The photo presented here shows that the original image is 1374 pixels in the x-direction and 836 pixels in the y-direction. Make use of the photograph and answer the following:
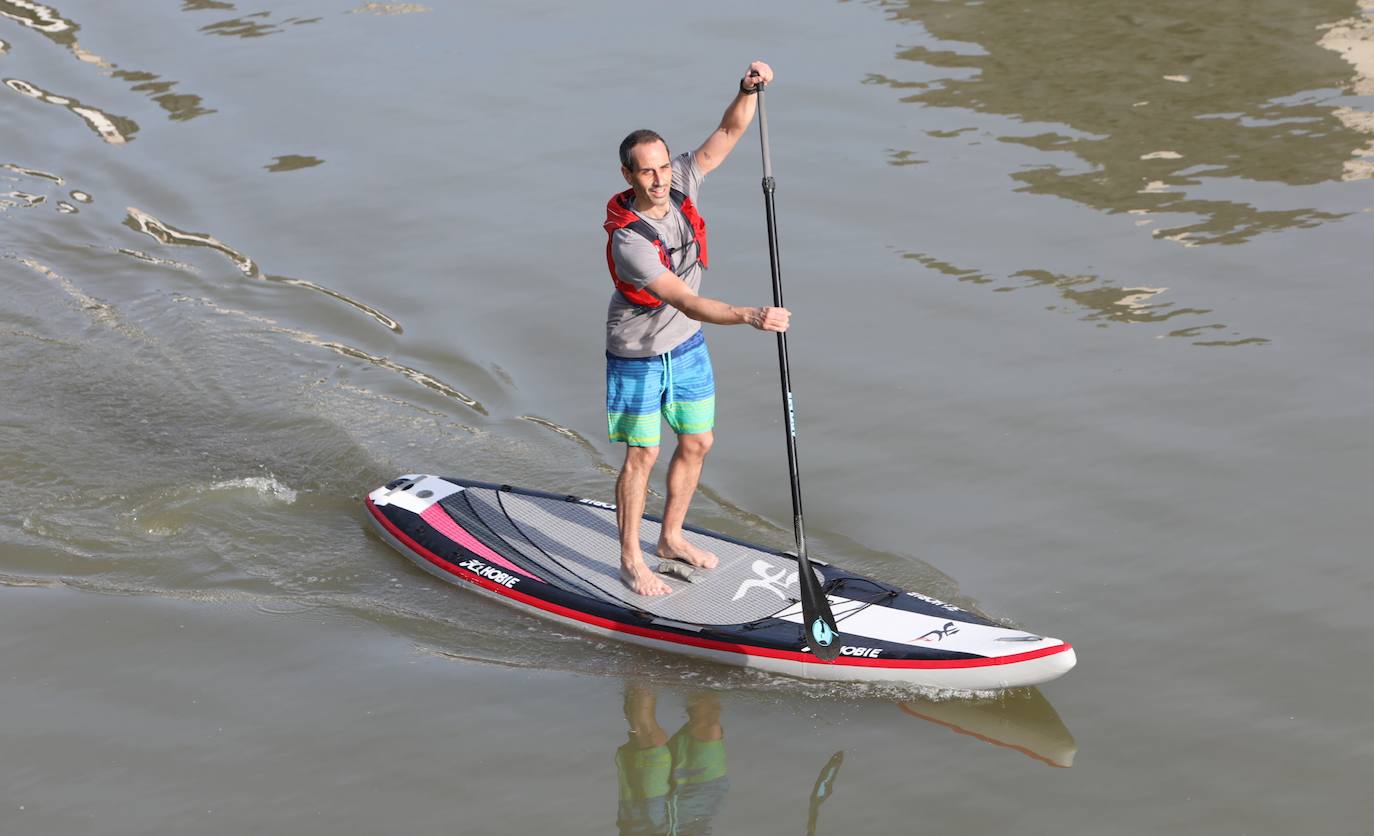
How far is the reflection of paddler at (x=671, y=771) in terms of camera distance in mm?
6254

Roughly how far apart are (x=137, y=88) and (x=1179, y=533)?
1307cm

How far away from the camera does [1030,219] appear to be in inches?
465

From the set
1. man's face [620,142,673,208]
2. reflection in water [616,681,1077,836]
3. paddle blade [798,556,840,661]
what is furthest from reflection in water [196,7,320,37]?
reflection in water [616,681,1077,836]

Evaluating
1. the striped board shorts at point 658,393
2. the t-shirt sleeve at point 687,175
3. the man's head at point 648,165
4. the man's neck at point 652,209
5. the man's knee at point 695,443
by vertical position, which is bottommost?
the man's knee at point 695,443

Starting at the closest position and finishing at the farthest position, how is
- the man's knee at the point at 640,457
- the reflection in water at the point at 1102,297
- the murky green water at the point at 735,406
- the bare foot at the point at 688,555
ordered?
the murky green water at the point at 735,406 < the man's knee at the point at 640,457 < the bare foot at the point at 688,555 < the reflection in water at the point at 1102,297

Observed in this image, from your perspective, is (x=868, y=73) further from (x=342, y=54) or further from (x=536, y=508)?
(x=536, y=508)

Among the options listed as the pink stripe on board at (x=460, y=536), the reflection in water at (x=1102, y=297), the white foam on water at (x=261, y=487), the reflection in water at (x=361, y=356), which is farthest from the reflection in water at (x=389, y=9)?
the pink stripe on board at (x=460, y=536)

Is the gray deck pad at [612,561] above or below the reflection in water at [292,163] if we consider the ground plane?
below

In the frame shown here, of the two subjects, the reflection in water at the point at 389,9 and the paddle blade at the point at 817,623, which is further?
the reflection in water at the point at 389,9

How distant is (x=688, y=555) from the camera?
25.9ft

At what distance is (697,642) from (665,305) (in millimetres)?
1591

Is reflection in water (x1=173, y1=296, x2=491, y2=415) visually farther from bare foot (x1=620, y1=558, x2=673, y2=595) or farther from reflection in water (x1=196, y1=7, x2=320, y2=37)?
reflection in water (x1=196, y1=7, x2=320, y2=37)

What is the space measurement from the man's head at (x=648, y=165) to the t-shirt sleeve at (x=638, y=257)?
199mm

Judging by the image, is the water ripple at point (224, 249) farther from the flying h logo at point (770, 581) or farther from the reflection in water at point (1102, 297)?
the flying h logo at point (770, 581)
